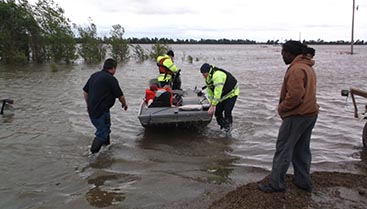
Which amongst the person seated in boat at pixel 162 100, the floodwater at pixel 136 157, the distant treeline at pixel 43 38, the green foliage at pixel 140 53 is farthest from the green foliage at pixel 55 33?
the person seated in boat at pixel 162 100

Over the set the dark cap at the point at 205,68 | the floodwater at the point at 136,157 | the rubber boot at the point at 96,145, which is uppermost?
the dark cap at the point at 205,68

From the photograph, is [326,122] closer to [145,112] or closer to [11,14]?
[145,112]

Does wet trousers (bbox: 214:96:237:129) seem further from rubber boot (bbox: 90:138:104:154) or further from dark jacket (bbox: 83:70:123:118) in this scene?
rubber boot (bbox: 90:138:104:154)

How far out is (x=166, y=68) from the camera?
973cm

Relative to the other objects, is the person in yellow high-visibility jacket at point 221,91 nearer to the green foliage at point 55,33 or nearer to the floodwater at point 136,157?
the floodwater at point 136,157

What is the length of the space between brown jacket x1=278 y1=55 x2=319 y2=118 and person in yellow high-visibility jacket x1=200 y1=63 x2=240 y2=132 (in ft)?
9.43

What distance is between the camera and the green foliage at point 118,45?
3206 centimetres

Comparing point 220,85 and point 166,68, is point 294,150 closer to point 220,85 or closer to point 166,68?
point 220,85

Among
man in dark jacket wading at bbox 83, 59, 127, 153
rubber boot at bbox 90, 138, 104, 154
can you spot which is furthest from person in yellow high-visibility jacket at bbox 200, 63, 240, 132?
rubber boot at bbox 90, 138, 104, 154

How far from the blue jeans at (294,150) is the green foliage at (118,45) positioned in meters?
29.2

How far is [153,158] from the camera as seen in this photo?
646 cm

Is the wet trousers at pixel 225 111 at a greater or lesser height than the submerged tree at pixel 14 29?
lesser

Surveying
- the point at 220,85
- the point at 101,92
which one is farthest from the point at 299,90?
the point at 101,92

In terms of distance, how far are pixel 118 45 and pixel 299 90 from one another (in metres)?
29.9
